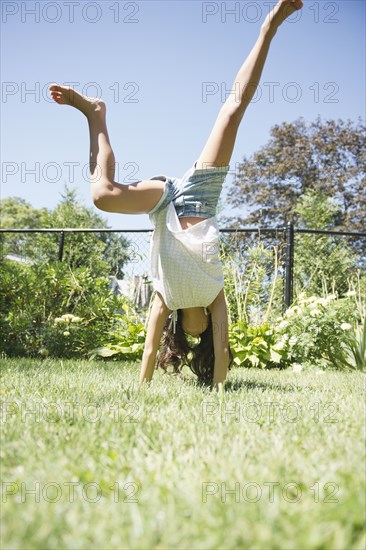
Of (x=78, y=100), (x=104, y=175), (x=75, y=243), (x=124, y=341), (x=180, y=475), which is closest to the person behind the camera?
(x=180, y=475)

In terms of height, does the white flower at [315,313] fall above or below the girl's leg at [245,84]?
below

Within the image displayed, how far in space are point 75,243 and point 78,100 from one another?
21.2ft

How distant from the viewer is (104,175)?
225 cm

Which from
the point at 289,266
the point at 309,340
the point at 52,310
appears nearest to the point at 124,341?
the point at 52,310

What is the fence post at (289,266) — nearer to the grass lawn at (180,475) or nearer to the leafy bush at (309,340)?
the leafy bush at (309,340)

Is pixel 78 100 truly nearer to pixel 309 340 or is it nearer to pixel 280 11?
pixel 280 11

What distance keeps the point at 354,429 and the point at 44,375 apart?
6.24ft

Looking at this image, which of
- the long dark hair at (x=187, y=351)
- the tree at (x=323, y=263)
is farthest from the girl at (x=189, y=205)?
the tree at (x=323, y=263)

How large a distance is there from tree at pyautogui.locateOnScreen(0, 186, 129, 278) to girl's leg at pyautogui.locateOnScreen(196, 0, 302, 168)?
3458mm

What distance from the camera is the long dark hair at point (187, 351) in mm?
2834

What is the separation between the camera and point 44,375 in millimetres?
2760

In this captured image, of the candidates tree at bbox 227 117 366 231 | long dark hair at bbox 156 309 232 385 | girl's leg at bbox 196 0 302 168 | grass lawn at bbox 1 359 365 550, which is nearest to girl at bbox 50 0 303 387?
girl's leg at bbox 196 0 302 168

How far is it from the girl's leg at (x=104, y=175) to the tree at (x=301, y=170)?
1907 cm

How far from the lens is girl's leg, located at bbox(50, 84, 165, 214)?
7.30 feet
